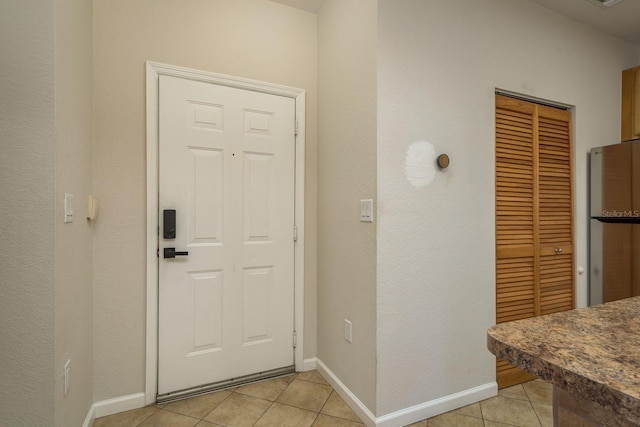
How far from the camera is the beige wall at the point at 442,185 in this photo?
166 centimetres

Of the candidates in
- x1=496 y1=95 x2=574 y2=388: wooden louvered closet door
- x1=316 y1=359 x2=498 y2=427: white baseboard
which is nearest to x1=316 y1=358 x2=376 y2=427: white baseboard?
x1=316 y1=359 x2=498 y2=427: white baseboard

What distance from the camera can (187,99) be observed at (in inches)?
76.1

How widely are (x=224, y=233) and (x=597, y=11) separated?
3.20 m

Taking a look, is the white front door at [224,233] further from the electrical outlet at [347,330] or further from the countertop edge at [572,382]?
the countertop edge at [572,382]

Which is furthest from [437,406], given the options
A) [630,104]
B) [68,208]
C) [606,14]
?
[606,14]

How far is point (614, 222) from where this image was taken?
2.25m

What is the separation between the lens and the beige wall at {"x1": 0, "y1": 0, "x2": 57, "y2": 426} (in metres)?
1.15

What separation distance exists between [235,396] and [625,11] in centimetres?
392

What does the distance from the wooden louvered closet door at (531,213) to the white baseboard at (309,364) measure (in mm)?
1276

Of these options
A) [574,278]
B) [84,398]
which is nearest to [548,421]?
[574,278]

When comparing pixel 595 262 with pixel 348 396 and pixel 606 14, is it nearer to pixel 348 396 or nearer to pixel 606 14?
pixel 606 14

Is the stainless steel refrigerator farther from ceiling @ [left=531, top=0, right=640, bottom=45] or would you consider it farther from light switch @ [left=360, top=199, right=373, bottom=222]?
light switch @ [left=360, top=199, right=373, bottom=222]

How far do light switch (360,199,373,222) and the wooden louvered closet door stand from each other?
0.97 meters

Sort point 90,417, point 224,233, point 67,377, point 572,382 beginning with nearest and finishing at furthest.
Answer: point 572,382 < point 67,377 < point 90,417 < point 224,233
